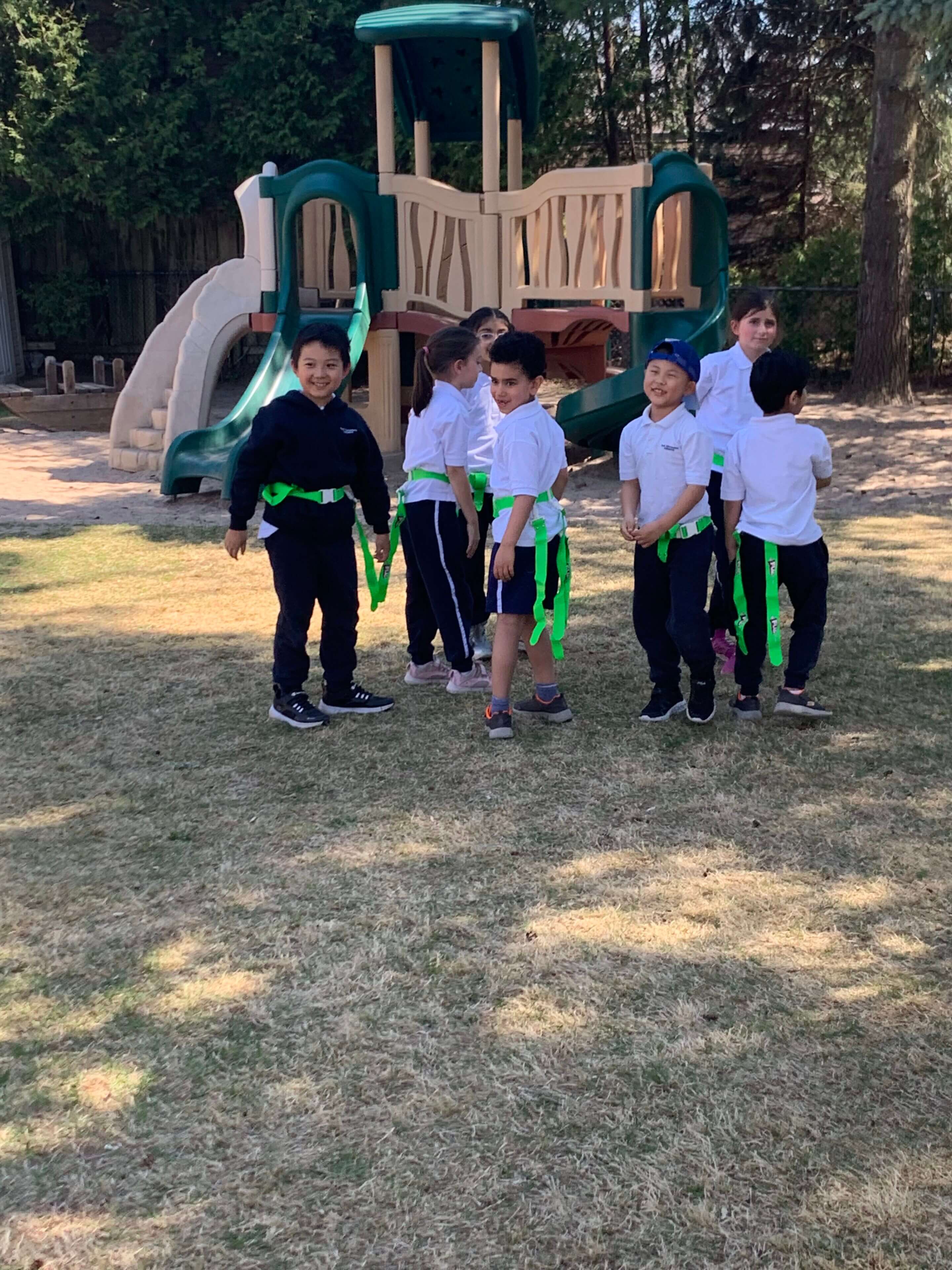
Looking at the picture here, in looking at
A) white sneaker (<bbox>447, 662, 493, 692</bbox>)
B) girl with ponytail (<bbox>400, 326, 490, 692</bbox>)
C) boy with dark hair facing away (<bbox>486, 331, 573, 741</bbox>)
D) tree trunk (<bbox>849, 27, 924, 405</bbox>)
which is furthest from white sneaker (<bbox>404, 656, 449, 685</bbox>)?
tree trunk (<bbox>849, 27, 924, 405</bbox>)

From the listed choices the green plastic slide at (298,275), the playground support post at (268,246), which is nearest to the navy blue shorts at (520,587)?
the green plastic slide at (298,275)

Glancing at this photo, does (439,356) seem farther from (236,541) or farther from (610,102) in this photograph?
(610,102)

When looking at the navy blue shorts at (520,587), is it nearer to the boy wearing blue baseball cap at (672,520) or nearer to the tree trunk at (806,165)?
the boy wearing blue baseball cap at (672,520)

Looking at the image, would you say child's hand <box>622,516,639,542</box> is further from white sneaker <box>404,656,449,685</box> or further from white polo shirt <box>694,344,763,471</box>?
white sneaker <box>404,656,449,685</box>

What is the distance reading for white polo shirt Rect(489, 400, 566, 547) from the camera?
4465 millimetres

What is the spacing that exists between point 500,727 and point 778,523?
1.18m

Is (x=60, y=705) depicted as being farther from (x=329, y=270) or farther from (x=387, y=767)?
(x=329, y=270)

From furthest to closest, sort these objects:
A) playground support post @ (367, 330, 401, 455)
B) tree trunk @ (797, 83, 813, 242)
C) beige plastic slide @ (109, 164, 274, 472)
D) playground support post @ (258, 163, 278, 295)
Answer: tree trunk @ (797, 83, 813, 242)
playground support post @ (367, 330, 401, 455)
beige plastic slide @ (109, 164, 274, 472)
playground support post @ (258, 163, 278, 295)

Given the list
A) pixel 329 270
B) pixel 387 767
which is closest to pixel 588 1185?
pixel 387 767

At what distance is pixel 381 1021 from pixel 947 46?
7686 mm

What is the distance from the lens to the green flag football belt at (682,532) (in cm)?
461

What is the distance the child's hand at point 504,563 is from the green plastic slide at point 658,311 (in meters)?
4.86

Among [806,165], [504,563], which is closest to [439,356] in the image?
[504,563]

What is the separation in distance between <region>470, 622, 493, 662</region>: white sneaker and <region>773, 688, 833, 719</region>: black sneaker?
4.17 feet
